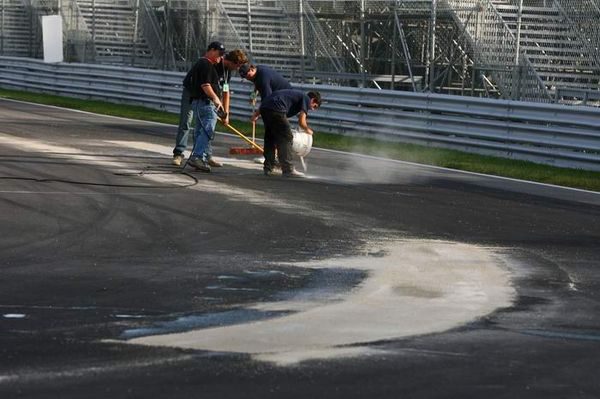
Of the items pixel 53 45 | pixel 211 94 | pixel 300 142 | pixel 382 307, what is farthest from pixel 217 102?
pixel 53 45

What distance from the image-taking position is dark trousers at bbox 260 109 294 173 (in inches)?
638

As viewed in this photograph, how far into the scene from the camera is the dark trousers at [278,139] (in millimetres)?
16203

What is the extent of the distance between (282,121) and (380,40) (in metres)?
12.2

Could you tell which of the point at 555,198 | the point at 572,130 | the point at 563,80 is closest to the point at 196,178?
the point at 555,198

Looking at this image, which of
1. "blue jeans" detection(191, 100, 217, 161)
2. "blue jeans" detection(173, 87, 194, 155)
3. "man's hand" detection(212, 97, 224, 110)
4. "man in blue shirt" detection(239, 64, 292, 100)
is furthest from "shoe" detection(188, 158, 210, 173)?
"man in blue shirt" detection(239, 64, 292, 100)

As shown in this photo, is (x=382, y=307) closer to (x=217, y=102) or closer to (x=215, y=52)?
(x=217, y=102)

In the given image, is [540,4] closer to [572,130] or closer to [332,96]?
[332,96]

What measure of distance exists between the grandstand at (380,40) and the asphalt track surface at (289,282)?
7787 millimetres

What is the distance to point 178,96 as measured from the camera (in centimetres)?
2833

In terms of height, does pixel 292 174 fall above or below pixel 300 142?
below

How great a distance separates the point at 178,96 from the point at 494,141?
991cm

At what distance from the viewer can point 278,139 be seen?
16.2m

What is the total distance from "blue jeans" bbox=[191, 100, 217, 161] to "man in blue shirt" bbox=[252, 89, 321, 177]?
2.14ft

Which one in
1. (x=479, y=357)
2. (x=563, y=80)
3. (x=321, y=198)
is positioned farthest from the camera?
(x=563, y=80)
